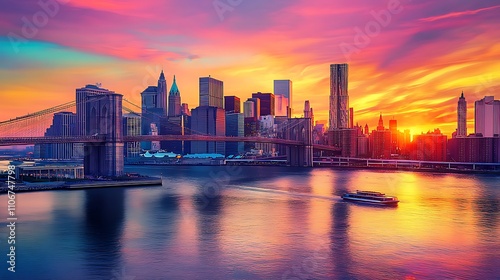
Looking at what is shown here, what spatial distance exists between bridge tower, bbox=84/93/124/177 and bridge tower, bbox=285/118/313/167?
4987 cm

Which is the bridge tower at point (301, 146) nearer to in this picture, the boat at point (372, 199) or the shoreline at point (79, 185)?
the shoreline at point (79, 185)

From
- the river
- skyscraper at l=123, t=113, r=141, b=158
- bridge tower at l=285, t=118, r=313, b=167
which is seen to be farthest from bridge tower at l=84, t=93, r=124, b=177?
skyscraper at l=123, t=113, r=141, b=158

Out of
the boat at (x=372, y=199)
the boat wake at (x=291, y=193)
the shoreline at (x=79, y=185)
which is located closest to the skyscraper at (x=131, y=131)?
the shoreline at (x=79, y=185)

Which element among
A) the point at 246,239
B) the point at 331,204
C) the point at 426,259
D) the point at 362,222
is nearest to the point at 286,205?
the point at 331,204

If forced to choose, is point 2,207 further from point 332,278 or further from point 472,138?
point 472,138

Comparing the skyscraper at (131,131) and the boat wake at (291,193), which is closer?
the boat wake at (291,193)

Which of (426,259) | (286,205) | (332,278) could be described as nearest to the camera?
(332,278)

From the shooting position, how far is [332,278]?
15766mm

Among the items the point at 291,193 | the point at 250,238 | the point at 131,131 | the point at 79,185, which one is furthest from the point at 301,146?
the point at 250,238

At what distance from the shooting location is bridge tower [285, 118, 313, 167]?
9438 cm

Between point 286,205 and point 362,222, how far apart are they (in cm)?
780

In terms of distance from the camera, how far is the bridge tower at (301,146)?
94375mm

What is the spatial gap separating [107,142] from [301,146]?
175ft

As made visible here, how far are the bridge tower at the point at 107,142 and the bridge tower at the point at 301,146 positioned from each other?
4987 cm
